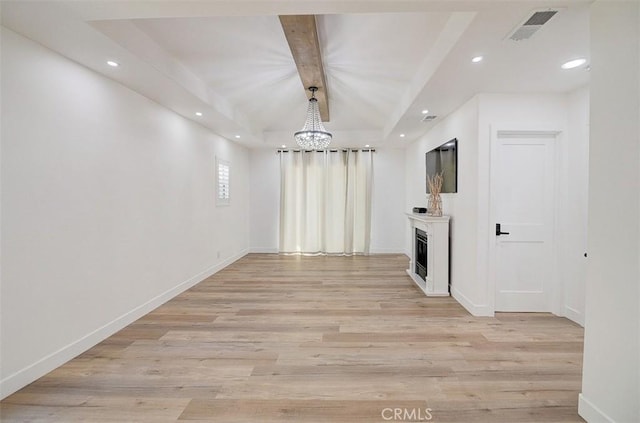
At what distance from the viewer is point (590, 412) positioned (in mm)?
1787

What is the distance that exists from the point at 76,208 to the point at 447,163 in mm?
4432

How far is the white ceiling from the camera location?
189 centimetres

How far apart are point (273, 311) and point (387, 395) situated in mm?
1884

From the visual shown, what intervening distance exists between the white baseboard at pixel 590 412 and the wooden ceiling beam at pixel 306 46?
3.32 meters

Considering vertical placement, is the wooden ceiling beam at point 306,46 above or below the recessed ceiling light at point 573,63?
above

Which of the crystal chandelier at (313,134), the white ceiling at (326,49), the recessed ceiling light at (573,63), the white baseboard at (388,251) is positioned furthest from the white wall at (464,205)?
the white baseboard at (388,251)

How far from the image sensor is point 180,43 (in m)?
2.92

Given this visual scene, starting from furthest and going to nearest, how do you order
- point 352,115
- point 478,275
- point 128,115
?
1. point 352,115
2. point 478,275
3. point 128,115

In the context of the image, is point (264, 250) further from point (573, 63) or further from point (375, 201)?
point (573, 63)

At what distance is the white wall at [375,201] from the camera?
734 centimetres

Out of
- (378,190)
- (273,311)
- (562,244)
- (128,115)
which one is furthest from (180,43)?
(378,190)

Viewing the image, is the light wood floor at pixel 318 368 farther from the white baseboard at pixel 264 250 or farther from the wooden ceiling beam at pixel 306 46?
the white baseboard at pixel 264 250

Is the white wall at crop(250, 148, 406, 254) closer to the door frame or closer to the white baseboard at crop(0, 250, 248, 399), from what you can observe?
the white baseboard at crop(0, 250, 248, 399)

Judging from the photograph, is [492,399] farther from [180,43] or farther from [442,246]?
[180,43]
